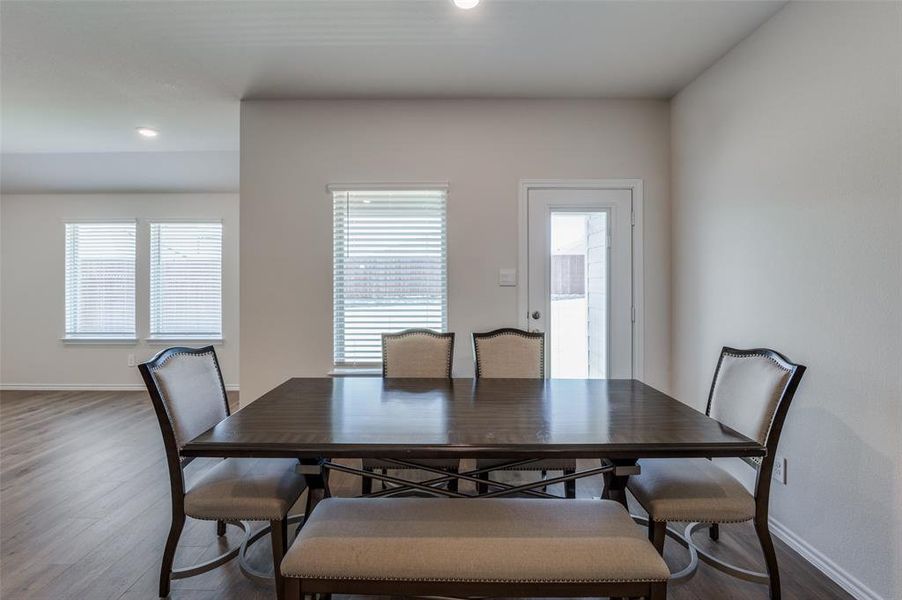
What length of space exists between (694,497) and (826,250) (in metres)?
1.28

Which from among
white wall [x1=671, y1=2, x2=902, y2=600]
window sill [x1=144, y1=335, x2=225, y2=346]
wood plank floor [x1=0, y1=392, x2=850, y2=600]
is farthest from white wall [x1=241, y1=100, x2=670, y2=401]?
window sill [x1=144, y1=335, x2=225, y2=346]

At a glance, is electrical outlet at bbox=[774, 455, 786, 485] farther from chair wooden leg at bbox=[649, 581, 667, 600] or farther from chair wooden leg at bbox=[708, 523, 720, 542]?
chair wooden leg at bbox=[649, 581, 667, 600]

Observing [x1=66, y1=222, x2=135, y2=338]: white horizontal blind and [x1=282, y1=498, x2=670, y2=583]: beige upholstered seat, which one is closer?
[x1=282, y1=498, x2=670, y2=583]: beige upholstered seat

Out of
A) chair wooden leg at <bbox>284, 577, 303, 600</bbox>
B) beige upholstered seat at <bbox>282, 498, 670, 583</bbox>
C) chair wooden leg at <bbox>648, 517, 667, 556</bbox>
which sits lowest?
chair wooden leg at <bbox>648, 517, 667, 556</bbox>

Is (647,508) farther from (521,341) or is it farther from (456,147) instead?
(456,147)

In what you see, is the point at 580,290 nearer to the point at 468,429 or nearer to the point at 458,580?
the point at 468,429

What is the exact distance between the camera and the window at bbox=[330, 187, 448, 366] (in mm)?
3154

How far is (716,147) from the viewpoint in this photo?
260cm

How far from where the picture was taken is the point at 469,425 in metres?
1.45

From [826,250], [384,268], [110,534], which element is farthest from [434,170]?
[110,534]

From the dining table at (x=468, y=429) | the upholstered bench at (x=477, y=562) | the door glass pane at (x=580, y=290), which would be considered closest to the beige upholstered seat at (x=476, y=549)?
the upholstered bench at (x=477, y=562)

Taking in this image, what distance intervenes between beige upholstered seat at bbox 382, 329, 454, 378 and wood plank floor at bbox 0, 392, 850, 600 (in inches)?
32.5

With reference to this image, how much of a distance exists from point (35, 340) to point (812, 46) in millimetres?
7670

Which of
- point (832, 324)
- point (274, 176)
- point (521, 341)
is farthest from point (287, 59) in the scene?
point (832, 324)
